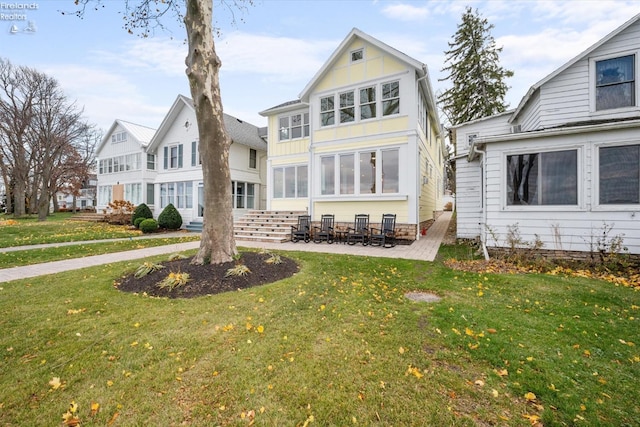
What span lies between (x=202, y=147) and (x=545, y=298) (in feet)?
23.8

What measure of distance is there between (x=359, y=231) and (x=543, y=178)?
6070 mm

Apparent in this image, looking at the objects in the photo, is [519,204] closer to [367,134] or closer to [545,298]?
[545,298]

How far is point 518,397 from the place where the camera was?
230 centimetres

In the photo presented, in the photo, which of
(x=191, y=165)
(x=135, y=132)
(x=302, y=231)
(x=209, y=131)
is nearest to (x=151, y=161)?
(x=135, y=132)

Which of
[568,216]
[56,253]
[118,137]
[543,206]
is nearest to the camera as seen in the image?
[568,216]

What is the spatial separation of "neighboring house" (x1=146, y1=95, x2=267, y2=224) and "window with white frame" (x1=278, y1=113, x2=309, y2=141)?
439 cm

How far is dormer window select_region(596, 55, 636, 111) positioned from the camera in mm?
7953

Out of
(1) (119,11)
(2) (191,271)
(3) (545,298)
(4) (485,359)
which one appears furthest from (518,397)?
(1) (119,11)

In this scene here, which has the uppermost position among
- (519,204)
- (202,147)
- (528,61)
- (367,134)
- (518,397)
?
(528,61)

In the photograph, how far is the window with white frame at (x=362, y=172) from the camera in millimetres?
11359

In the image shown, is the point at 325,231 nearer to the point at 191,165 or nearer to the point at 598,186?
the point at 598,186

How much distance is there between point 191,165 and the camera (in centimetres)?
1884

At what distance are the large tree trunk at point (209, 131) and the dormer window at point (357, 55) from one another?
7.52 meters

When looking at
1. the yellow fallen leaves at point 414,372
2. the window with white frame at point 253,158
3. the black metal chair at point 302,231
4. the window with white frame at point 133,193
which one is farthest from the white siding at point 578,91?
the window with white frame at point 133,193
